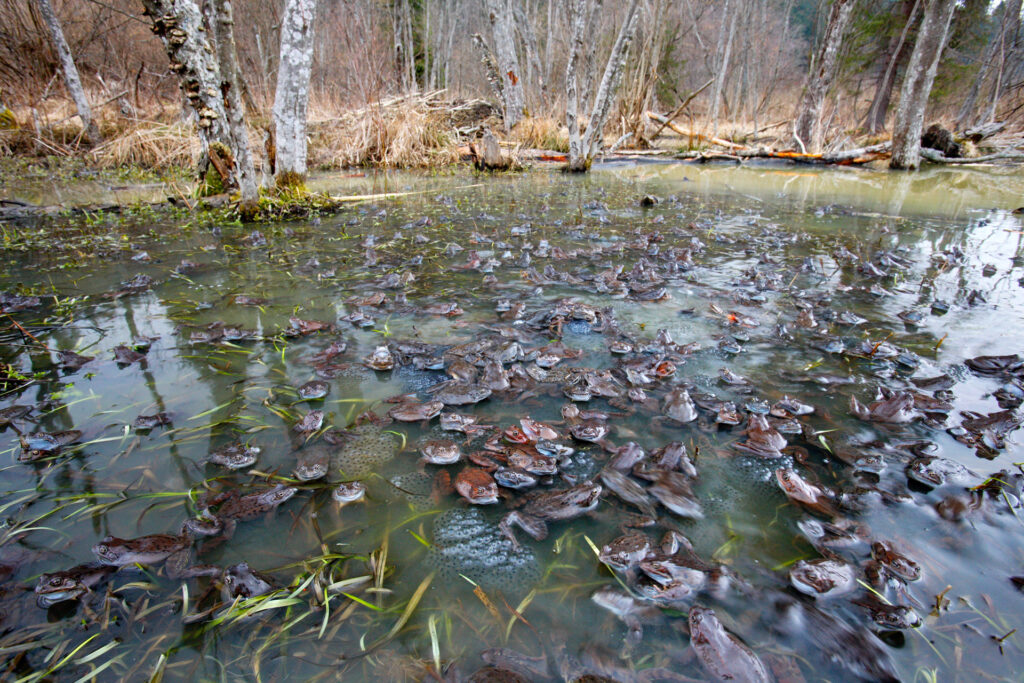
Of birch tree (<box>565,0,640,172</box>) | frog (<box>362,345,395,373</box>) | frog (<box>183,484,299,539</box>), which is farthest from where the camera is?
birch tree (<box>565,0,640,172</box>)

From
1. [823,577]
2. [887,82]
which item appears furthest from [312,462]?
[887,82]

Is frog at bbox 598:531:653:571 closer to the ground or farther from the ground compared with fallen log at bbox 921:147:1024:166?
closer to the ground

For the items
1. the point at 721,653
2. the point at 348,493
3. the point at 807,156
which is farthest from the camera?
the point at 807,156

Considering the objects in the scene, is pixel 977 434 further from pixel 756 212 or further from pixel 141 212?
pixel 141 212

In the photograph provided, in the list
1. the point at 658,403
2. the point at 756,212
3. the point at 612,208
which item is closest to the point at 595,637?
the point at 658,403

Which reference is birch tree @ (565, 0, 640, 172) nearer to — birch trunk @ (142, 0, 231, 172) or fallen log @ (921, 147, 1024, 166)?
birch trunk @ (142, 0, 231, 172)

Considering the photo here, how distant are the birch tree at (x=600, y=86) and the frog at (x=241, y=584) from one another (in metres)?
10.2

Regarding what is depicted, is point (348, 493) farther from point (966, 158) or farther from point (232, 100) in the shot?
point (966, 158)

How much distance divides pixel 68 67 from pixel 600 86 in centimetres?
1243

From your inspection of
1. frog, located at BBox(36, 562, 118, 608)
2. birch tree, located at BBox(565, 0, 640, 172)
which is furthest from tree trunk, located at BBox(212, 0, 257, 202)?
Answer: birch tree, located at BBox(565, 0, 640, 172)

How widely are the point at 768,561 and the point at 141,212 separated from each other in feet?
26.8

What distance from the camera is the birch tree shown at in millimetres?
8586

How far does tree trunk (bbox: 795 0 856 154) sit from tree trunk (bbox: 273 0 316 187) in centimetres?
1282

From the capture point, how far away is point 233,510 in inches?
57.4
